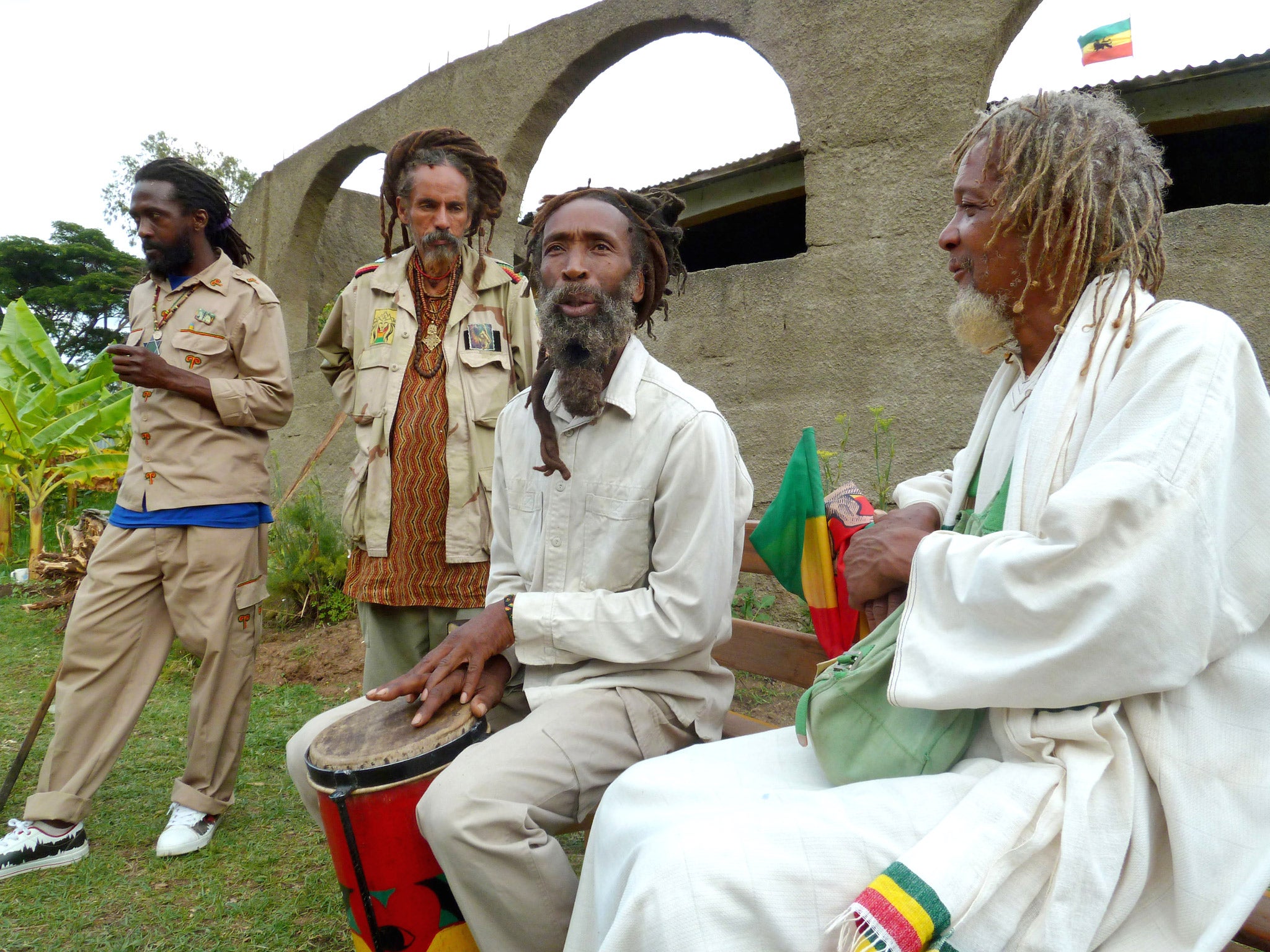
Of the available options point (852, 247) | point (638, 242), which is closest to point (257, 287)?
point (638, 242)

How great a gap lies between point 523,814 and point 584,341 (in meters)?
1.14

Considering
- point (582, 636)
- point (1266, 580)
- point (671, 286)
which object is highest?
point (671, 286)

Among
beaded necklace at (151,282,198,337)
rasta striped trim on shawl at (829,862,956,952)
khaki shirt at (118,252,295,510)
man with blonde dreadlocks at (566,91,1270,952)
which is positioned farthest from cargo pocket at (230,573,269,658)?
rasta striped trim on shawl at (829,862,956,952)

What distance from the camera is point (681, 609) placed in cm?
206

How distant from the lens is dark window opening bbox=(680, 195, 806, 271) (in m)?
8.76

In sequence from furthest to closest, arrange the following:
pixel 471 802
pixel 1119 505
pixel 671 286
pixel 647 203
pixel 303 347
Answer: pixel 303 347
pixel 671 286
pixel 647 203
pixel 471 802
pixel 1119 505

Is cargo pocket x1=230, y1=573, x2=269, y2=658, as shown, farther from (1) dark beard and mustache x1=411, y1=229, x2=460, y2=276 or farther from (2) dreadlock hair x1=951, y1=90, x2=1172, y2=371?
(2) dreadlock hair x1=951, y1=90, x2=1172, y2=371

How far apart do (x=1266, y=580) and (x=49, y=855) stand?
368cm

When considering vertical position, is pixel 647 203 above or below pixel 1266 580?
above

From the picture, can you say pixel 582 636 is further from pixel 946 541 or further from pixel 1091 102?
pixel 1091 102

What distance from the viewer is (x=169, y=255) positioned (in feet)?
11.4

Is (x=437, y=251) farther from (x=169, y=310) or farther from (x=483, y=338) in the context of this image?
(x=169, y=310)

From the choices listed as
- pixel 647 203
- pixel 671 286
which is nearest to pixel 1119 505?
pixel 647 203

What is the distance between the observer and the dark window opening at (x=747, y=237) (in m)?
8.76
